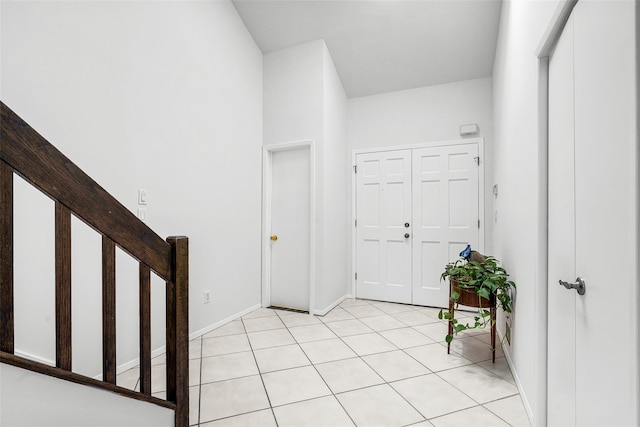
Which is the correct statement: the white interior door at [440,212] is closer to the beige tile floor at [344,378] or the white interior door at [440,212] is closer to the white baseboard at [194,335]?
the beige tile floor at [344,378]

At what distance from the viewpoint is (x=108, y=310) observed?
0.91 m

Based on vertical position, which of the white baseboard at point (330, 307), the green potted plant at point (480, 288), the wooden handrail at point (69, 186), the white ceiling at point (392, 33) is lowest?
the white baseboard at point (330, 307)

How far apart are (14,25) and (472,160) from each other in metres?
3.88

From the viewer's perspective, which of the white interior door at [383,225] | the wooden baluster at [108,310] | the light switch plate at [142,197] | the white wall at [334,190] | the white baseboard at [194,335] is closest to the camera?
the wooden baluster at [108,310]

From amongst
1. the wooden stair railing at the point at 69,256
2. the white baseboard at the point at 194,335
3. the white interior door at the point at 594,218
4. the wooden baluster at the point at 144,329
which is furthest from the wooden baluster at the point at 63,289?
the white interior door at the point at 594,218

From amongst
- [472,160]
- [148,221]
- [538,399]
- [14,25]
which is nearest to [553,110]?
[538,399]

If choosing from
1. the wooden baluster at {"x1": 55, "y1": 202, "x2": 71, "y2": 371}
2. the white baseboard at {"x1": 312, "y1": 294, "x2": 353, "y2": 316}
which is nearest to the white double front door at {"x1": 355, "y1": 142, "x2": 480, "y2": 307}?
the white baseboard at {"x1": 312, "y1": 294, "x2": 353, "y2": 316}

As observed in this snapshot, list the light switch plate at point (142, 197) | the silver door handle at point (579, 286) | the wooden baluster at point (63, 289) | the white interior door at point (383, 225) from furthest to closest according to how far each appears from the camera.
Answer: the white interior door at point (383, 225) < the light switch plate at point (142, 197) < the silver door handle at point (579, 286) < the wooden baluster at point (63, 289)

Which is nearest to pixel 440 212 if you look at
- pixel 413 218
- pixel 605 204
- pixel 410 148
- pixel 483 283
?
pixel 413 218

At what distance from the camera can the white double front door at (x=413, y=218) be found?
345 centimetres

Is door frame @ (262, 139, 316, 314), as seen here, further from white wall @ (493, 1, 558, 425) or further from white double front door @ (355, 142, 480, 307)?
white wall @ (493, 1, 558, 425)

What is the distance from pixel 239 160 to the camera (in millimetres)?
3133

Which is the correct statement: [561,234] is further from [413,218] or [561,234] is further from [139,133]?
[139,133]

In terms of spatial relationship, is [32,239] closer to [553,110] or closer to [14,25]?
[14,25]
